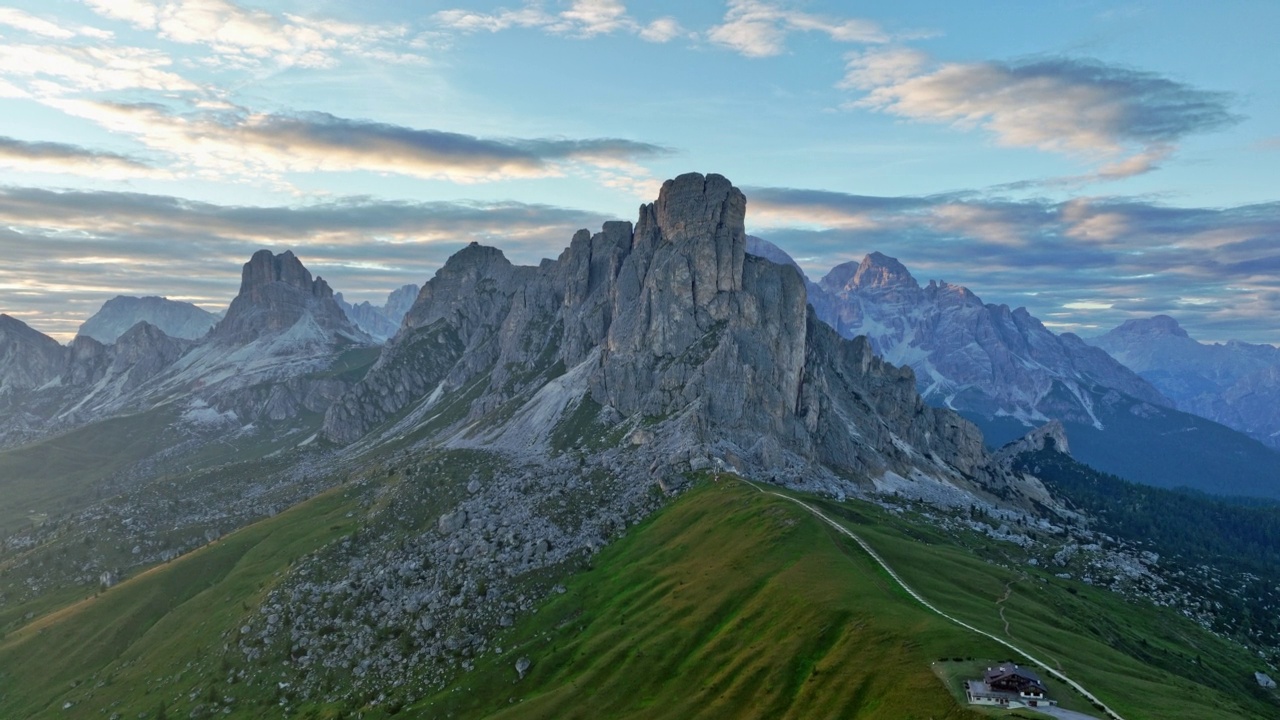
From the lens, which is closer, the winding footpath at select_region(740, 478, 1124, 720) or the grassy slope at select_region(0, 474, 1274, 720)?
the winding footpath at select_region(740, 478, 1124, 720)

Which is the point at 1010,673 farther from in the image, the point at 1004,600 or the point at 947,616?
the point at 1004,600

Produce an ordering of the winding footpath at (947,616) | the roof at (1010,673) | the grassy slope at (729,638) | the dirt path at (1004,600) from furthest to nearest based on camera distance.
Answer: the dirt path at (1004,600) < the grassy slope at (729,638) < the winding footpath at (947,616) < the roof at (1010,673)

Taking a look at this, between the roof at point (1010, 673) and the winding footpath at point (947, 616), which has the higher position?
the roof at point (1010, 673)

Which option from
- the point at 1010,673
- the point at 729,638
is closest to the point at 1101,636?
the point at 729,638

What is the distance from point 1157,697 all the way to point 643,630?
276ft

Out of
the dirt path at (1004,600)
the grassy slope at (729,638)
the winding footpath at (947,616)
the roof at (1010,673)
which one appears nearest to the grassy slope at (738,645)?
the grassy slope at (729,638)

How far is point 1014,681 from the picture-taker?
88125 mm

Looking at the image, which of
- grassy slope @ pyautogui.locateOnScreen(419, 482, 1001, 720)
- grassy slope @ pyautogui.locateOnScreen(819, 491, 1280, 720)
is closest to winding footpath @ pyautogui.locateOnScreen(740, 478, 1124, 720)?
grassy slope @ pyautogui.locateOnScreen(819, 491, 1280, 720)

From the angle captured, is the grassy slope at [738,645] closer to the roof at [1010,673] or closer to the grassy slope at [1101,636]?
the grassy slope at [1101,636]

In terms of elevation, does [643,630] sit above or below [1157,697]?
below

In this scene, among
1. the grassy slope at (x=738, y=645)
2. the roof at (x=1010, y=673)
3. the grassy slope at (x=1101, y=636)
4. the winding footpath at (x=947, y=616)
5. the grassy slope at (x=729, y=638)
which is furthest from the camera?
the grassy slope at (x=738, y=645)

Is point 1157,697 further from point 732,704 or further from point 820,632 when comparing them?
point 732,704

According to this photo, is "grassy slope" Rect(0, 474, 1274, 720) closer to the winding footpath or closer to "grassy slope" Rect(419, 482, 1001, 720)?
"grassy slope" Rect(419, 482, 1001, 720)

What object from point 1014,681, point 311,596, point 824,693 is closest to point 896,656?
point 824,693
